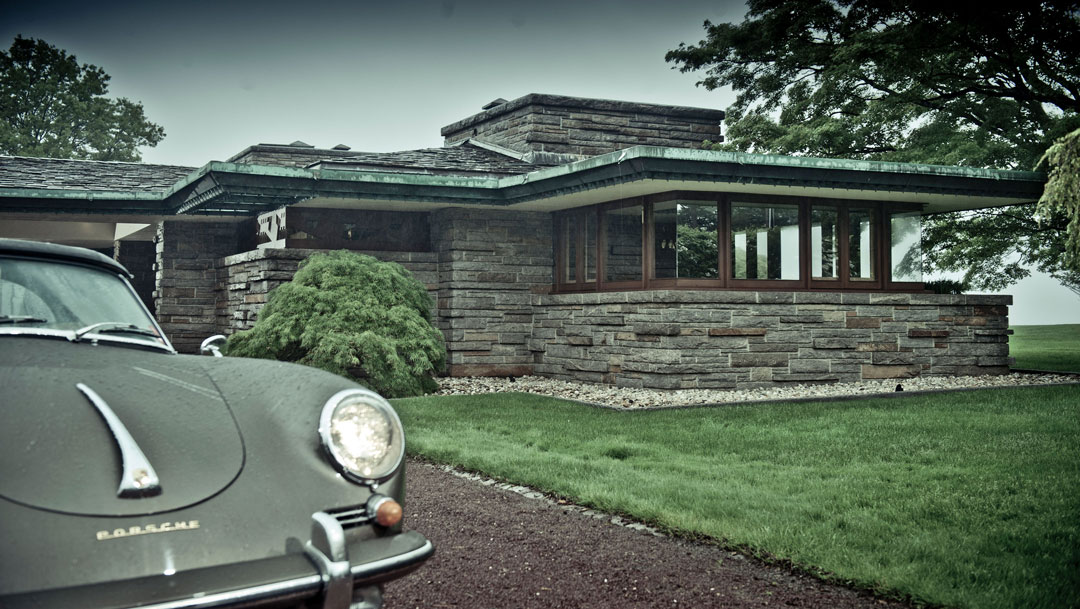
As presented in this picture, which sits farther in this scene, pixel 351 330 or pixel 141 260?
pixel 141 260

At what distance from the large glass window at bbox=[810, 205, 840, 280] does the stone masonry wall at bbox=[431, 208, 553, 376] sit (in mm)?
4334

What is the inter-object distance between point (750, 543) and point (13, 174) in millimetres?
16813

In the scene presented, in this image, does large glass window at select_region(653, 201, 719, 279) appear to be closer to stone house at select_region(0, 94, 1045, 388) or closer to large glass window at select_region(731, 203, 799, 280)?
stone house at select_region(0, 94, 1045, 388)

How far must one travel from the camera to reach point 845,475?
6.68 metres

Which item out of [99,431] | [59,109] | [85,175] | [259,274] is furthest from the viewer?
[59,109]

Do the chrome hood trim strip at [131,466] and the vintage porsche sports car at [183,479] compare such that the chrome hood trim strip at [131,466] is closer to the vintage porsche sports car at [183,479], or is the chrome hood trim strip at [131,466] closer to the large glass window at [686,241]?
the vintage porsche sports car at [183,479]

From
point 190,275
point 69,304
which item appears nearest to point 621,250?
point 190,275

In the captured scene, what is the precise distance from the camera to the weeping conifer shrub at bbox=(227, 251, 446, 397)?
12.1m

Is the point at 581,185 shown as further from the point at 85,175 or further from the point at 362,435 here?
the point at 362,435

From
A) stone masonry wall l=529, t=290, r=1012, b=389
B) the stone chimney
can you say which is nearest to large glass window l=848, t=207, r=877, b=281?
stone masonry wall l=529, t=290, r=1012, b=389

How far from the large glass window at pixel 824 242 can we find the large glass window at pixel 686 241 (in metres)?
1.75

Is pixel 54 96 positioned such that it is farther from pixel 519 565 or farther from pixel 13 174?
pixel 519 565

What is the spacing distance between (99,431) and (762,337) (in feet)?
38.3

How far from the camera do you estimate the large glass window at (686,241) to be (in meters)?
13.5
